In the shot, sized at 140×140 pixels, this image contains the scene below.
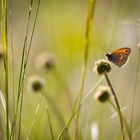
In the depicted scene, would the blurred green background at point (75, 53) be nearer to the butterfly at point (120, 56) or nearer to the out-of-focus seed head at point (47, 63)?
the out-of-focus seed head at point (47, 63)

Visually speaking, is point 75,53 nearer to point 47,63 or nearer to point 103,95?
point 47,63

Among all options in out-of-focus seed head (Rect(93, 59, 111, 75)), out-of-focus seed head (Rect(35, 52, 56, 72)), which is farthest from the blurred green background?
out-of-focus seed head (Rect(93, 59, 111, 75))

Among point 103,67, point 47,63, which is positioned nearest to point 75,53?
point 47,63

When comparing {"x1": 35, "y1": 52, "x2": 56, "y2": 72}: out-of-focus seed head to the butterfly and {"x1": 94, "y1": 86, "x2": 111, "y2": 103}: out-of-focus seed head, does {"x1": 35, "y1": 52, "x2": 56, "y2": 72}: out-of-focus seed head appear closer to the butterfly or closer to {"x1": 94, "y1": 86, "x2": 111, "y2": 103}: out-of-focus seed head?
{"x1": 94, "y1": 86, "x2": 111, "y2": 103}: out-of-focus seed head

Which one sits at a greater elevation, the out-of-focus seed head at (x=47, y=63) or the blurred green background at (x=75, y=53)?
the out-of-focus seed head at (x=47, y=63)

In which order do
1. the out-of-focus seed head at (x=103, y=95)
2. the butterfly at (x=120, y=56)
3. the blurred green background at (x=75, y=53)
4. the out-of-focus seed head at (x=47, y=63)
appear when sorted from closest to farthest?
the butterfly at (x=120, y=56), the out-of-focus seed head at (x=103, y=95), the blurred green background at (x=75, y=53), the out-of-focus seed head at (x=47, y=63)

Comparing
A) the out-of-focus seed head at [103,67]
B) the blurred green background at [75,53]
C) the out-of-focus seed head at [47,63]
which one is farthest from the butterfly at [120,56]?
the out-of-focus seed head at [47,63]

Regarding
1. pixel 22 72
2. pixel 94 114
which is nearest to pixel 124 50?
pixel 22 72
